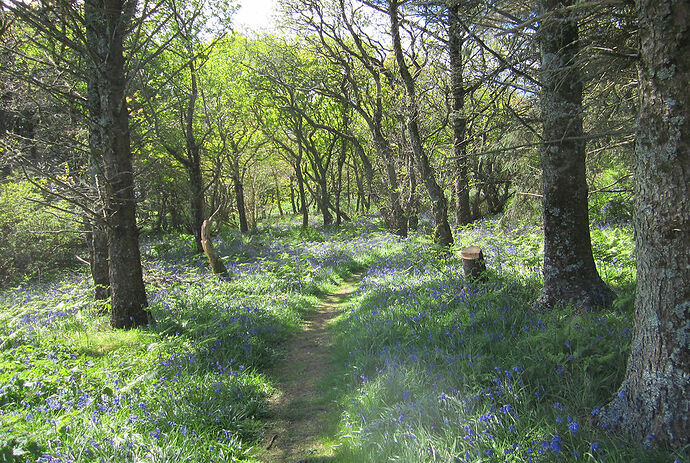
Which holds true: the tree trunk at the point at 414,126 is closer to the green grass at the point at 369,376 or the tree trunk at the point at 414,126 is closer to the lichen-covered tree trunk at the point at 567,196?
the green grass at the point at 369,376

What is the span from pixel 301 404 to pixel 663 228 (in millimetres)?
4031

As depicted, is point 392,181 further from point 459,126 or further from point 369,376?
point 369,376

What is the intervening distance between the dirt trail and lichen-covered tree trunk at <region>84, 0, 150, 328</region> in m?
2.72

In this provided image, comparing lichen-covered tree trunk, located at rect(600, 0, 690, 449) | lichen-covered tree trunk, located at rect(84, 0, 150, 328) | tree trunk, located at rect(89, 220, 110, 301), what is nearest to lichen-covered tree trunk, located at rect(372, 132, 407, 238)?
tree trunk, located at rect(89, 220, 110, 301)

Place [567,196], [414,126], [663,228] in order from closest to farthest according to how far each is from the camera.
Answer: [663,228] < [567,196] < [414,126]

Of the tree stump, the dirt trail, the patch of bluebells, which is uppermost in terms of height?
the tree stump

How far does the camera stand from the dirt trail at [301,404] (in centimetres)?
368

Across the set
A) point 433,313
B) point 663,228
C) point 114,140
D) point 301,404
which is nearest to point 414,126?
point 433,313

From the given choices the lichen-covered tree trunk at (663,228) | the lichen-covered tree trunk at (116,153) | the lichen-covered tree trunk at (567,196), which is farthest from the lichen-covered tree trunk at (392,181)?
the lichen-covered tree trunk at (663,228)

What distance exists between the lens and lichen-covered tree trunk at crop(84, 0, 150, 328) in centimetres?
585

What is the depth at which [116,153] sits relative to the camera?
239 inches

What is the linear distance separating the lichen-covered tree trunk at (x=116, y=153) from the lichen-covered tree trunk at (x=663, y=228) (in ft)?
20.4

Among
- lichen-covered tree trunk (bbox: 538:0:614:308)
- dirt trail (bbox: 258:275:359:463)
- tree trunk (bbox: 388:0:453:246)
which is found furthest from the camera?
tree trunk (bbox: 388:0:453:246)

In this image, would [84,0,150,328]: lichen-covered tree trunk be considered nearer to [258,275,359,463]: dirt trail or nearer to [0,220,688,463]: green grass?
[0,220,688,463]: green grass
